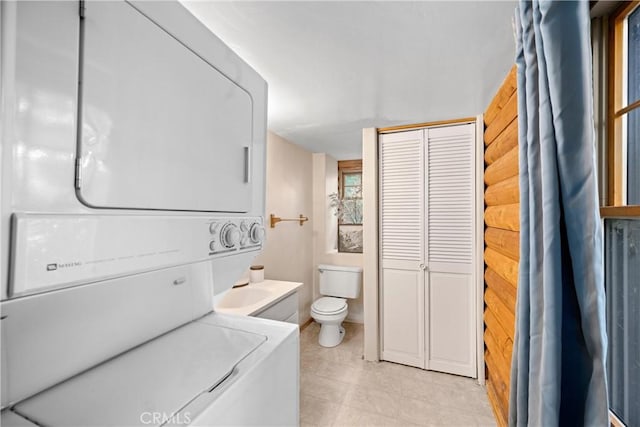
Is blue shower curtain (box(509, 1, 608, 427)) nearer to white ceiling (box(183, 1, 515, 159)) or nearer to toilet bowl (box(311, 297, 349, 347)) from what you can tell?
white ceiling (box(183, 1, 515, 159))

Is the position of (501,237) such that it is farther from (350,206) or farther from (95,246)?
(350,206)

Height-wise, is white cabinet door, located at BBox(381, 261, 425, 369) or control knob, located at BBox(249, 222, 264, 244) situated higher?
control knob, located at BBox(249, 222, 264, 244)

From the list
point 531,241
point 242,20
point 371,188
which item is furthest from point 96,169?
point 371,188

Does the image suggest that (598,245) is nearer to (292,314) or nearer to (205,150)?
(205,150)

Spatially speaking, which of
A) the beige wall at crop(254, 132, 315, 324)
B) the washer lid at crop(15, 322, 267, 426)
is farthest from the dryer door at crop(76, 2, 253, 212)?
the beige wall at crop(254, 132, 315, 324)

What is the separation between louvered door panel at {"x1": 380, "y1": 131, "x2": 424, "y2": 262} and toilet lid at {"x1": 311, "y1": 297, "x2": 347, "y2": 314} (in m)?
0.81

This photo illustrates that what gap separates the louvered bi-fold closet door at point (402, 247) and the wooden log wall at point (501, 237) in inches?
20.9

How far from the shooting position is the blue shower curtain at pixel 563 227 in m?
0.80

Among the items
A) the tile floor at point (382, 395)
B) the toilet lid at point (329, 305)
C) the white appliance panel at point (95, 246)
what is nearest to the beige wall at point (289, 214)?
the toilet lid at point (329, 305)

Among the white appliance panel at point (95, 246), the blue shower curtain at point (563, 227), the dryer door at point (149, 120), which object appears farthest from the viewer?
the blue shower curtain at point (563, 227)

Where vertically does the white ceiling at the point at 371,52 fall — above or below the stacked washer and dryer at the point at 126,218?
above

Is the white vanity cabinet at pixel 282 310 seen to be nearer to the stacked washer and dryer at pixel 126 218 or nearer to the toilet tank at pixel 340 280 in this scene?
the stacked washer and dryer at pixel 126 218

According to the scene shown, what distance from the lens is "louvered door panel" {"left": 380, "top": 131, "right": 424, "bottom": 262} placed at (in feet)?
8.19

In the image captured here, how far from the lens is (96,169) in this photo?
0.56 meters
